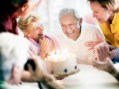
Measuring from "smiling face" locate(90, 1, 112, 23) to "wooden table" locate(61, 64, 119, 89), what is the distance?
25cm

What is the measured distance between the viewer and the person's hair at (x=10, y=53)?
1262 millimetres

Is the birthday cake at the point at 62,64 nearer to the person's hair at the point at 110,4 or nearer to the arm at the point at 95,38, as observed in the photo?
the arm at the point at 95,38

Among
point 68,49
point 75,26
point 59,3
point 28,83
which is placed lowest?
point 28,83

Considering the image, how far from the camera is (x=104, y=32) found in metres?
1.40

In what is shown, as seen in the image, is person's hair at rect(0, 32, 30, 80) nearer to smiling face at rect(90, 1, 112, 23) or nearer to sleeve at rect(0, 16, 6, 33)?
sleeve at rect(0, 16, 6, 33)

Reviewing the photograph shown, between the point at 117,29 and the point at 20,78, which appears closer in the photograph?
the point at 20,78

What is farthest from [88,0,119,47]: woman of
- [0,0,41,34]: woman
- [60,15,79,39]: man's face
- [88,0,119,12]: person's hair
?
[0,0,41,34]: woman

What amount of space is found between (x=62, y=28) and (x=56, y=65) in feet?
0.61

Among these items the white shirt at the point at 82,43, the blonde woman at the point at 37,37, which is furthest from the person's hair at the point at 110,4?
the blonde woman at the point at 37,37

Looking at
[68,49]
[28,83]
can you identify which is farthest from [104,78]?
[28,83]

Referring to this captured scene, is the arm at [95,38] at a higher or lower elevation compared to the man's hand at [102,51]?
higher

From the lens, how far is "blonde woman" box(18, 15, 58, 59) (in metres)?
1.32

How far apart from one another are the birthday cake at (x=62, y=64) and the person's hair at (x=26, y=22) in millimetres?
172

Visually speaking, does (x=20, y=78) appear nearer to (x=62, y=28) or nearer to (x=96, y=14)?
(x=62, y=28)
